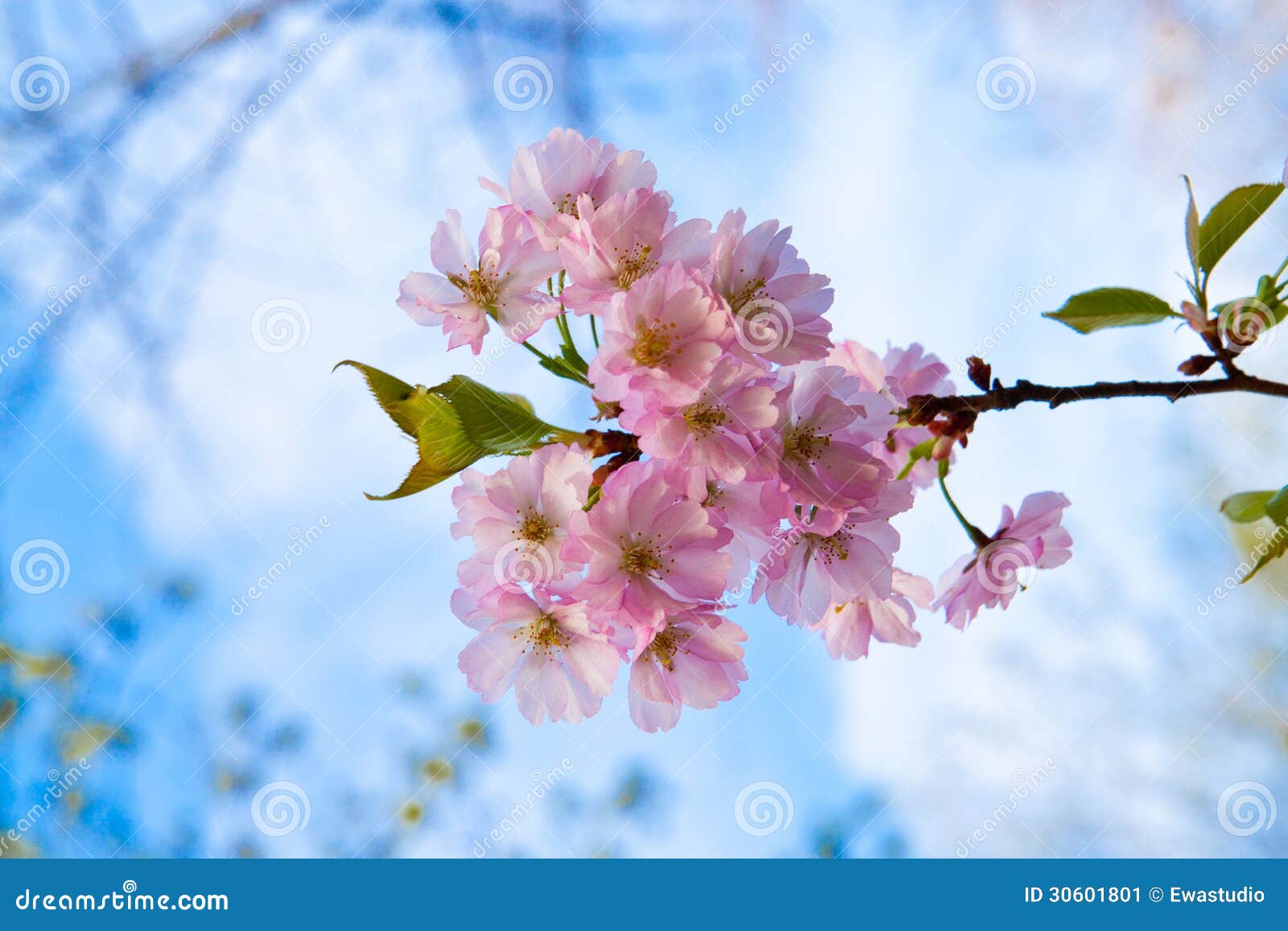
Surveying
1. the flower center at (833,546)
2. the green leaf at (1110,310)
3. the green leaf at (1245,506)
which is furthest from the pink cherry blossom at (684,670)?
the green leaf at (1245,506)

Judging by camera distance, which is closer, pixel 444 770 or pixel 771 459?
pixel 771 459

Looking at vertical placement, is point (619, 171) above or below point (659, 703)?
above

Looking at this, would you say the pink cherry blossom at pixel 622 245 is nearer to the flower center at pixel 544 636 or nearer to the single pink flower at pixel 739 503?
the single pink flower at pixel 739 503

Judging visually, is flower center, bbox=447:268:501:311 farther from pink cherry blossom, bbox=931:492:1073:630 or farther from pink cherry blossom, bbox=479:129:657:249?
pink cherry blossom, bbox=931:492:1073:630

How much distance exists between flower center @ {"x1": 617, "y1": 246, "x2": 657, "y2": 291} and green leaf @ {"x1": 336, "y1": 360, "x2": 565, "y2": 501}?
151 millimetres

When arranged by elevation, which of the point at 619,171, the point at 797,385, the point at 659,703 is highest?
the point at 619,171

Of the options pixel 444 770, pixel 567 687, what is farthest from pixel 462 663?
pixel 444 770

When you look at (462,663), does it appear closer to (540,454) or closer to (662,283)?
(540,454)

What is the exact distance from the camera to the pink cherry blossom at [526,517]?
2.63 ft

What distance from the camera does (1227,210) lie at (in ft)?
3.06

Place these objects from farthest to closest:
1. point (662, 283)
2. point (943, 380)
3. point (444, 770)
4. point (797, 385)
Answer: point (444, 770)
point (943, 380)
point (797, 385)
point (662, 283)

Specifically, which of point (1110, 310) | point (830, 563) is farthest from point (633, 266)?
point (1110, 310)

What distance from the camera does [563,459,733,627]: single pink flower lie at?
0.74 metres

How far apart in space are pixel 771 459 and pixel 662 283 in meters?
Result: 0.18
